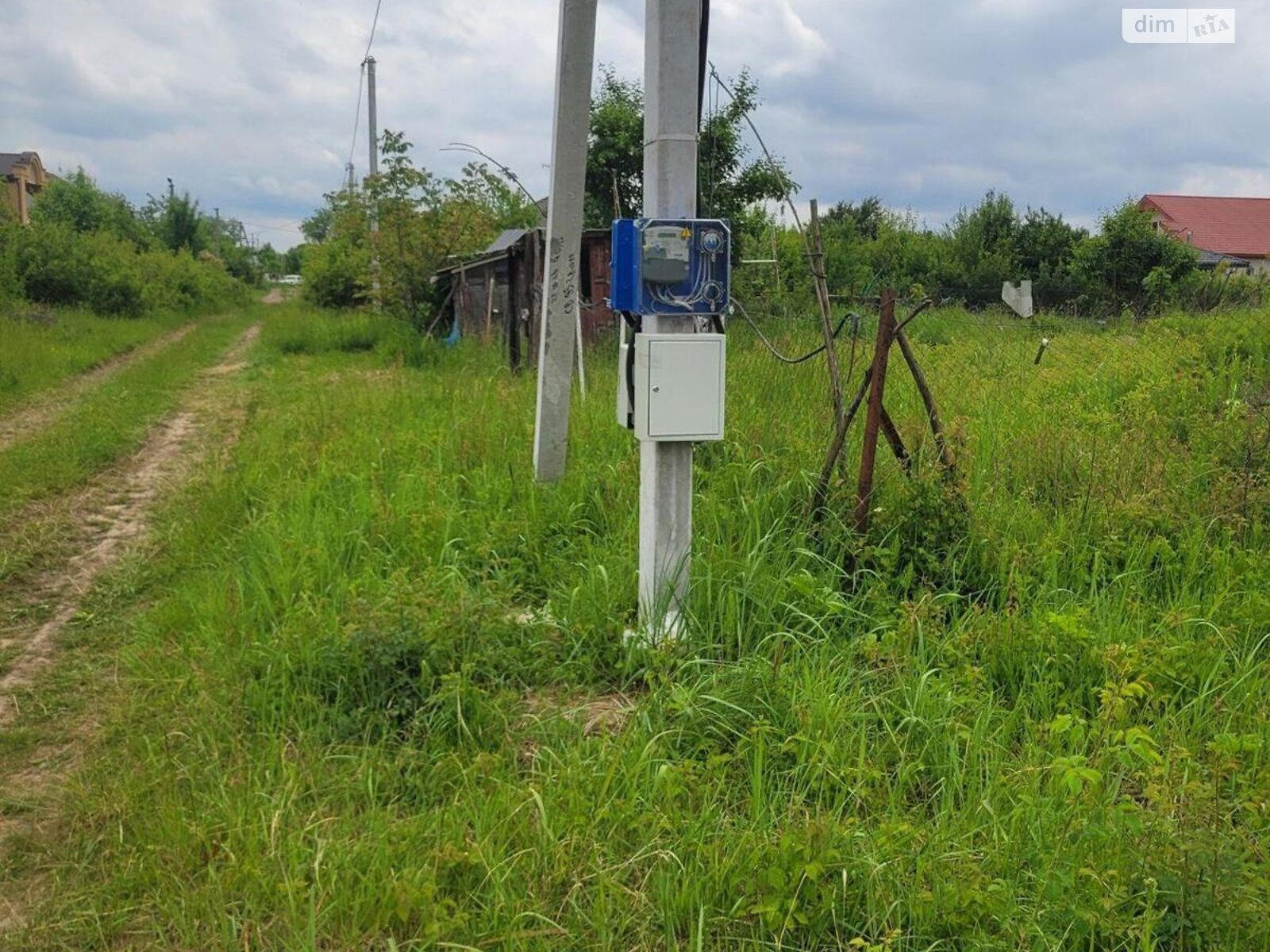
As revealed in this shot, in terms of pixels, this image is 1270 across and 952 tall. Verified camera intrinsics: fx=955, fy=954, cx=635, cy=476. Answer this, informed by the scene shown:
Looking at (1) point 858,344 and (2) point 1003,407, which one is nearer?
(2) point 1003,407

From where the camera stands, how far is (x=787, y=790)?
261cm

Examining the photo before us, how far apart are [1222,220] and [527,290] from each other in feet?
142

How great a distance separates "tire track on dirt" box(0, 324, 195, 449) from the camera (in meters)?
8.84

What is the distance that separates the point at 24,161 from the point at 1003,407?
60.8 m

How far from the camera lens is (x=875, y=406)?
153 inches

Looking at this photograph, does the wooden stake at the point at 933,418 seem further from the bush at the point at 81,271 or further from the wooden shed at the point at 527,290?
the bush at the point at 81,271

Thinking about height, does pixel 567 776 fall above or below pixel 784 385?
below

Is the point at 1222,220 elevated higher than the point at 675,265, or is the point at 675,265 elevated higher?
the point at 1222,220

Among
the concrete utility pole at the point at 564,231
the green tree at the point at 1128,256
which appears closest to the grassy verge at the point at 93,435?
the concrete utility pole at the point at 564,231

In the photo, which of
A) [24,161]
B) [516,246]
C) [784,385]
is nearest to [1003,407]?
[784,385]

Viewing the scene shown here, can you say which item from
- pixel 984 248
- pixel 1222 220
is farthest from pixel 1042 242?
pixel 1222 220

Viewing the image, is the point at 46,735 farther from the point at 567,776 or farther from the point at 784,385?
the point at 784,385

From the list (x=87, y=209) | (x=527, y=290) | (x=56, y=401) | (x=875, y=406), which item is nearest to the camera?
(x=875, y=406)

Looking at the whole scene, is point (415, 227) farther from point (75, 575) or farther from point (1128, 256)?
point (1128, 256)
